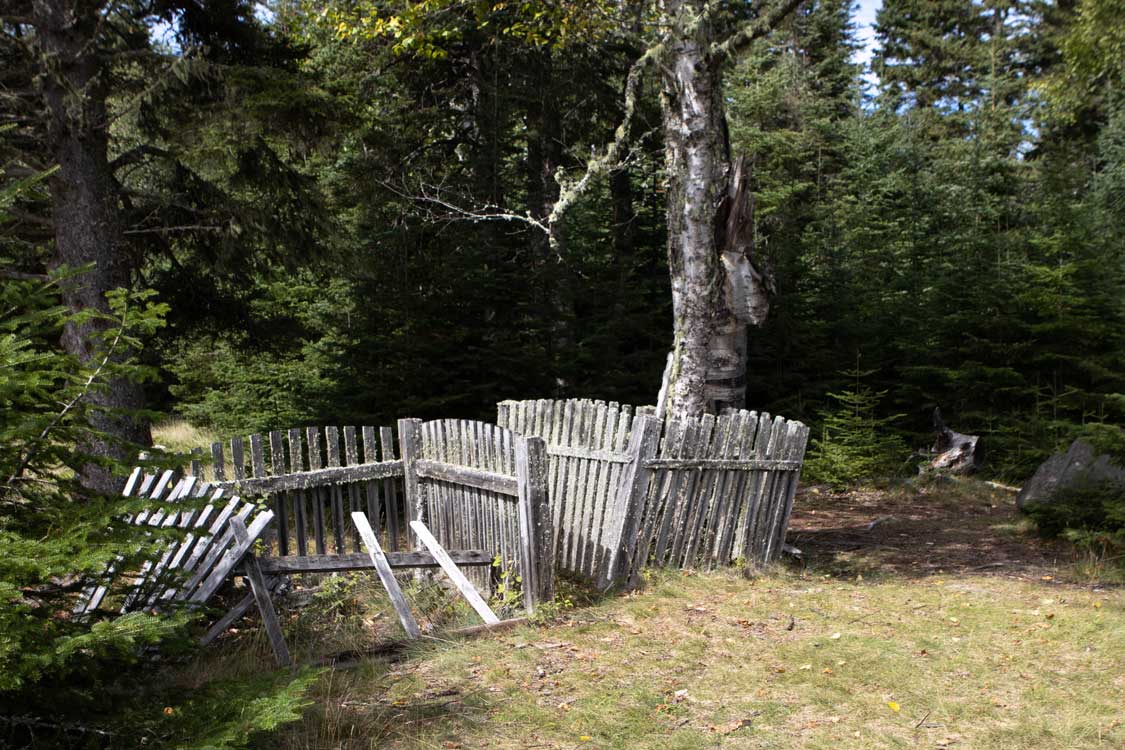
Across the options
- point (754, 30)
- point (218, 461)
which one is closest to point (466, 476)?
point (218, 461)

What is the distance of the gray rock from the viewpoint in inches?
386

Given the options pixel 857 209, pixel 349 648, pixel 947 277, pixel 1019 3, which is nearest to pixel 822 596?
pixel 349 648

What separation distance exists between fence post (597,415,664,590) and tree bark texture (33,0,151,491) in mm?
5659

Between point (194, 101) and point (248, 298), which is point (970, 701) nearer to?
point (194, 101)

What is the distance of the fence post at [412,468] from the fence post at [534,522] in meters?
1.72

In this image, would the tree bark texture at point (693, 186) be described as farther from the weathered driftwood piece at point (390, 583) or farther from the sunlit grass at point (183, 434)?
the sunlit grass at point (183, 434)

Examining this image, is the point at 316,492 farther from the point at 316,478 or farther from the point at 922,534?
the point at 922,534

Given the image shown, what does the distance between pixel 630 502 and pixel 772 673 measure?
6.50 ft

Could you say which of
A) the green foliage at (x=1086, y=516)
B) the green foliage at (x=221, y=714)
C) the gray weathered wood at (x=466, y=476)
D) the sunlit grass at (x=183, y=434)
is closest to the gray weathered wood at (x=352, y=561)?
the gray weathered wood at (x=466, y=476)

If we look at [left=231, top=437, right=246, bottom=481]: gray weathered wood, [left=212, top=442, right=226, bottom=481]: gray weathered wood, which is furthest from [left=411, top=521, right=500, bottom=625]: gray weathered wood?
[left=212, top=442, right=226, bottom=481]: gray weathered wood

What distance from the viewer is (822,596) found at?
24.0 feet

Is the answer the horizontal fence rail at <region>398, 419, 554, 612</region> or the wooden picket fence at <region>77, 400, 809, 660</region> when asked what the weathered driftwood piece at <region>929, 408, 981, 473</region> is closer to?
the wooden picket fence at <region>77, 400, 809, 660</region>

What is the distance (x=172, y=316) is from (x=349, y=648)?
24.9 feet

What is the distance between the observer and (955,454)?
567 inches
